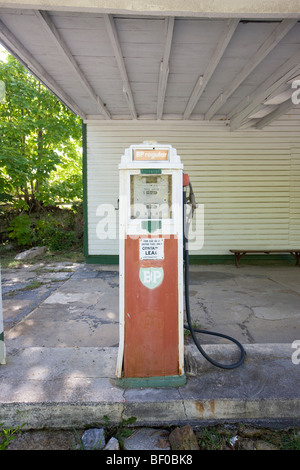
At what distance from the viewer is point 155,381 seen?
7.64ft

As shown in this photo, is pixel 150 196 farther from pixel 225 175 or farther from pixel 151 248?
pixel 225 175

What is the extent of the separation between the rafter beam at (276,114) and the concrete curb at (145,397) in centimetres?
507

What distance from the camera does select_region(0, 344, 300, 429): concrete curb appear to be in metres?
2.12

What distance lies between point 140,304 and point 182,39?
3.44 metres

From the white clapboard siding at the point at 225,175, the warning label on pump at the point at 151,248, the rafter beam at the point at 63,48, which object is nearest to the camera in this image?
the warning label on pump at the point at 151,248

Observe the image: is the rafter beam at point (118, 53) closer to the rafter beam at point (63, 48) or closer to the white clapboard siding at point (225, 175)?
the rafter beam at point (63, 48)

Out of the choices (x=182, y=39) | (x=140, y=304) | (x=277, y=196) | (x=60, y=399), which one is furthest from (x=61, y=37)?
(x=277, y=196)

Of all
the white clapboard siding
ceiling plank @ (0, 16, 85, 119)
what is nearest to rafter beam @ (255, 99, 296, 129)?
the white clapboard siding

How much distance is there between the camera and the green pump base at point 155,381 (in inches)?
91.4

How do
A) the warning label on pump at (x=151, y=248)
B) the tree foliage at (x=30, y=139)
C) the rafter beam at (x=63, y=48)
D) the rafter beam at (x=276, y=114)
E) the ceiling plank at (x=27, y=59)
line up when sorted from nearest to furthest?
the warning label on pump at (x=151, y=248) → the rafter beam at (x=63, y=48) → the ceiling plank at (x=27, y=59) → the rafter beam at (x=276, y=114) → the tree foliage at (x=30, y=139)

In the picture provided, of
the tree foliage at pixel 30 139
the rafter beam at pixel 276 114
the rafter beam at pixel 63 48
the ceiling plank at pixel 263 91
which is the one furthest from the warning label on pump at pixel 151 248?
the tree foliage at pixel 30 139

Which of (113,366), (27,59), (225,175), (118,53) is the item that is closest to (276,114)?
(225,175)

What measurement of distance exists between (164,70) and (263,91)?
6.21ft

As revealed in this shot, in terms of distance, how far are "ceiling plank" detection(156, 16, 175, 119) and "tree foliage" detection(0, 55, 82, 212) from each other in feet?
13.4
